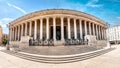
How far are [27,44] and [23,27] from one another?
53.6 ft

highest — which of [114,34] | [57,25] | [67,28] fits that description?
[57,25]

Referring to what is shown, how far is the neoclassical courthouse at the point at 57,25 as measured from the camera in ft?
73.6

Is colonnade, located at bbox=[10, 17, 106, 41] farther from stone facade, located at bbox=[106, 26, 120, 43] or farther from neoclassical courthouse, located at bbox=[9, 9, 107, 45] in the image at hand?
stone facade, located at bbox=[106, 26, 120, 43]

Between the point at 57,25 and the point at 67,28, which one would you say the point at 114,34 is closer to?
the point at 67,28

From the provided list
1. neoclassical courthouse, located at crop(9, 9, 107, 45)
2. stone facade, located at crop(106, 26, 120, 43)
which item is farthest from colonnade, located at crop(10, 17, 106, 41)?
stone facade, located at crop(106, 26, 120, 43)

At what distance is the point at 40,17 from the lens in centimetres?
2400

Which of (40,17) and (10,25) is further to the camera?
(10,25)

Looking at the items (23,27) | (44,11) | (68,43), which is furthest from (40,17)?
(68,43)

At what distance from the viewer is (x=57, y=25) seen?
82.7ft

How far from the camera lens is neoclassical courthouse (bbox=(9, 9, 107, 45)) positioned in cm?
2244

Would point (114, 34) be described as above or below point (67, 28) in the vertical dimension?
below

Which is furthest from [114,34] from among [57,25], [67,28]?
[57,25]

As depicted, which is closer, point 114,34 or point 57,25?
point 57,25

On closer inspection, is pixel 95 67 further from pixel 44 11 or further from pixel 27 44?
pixel 44 11
